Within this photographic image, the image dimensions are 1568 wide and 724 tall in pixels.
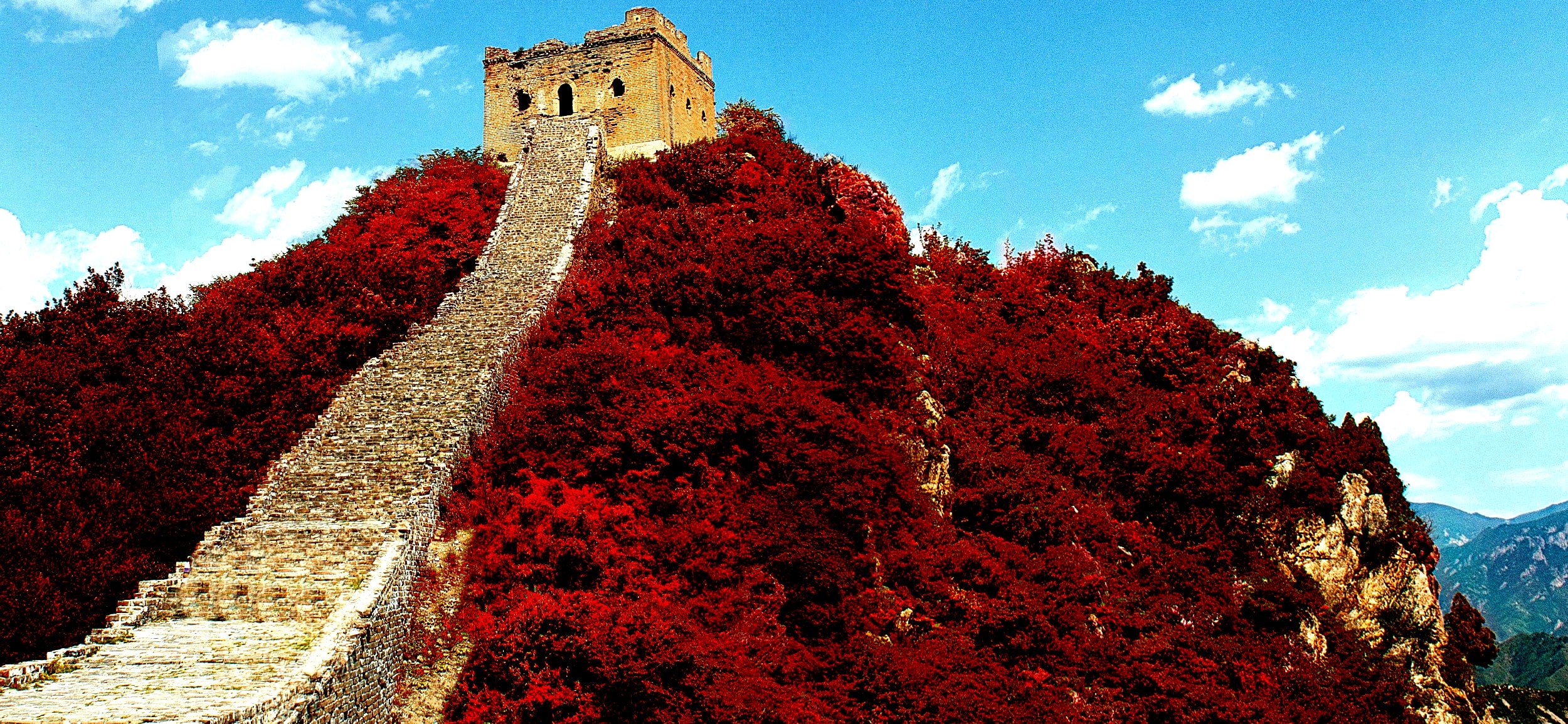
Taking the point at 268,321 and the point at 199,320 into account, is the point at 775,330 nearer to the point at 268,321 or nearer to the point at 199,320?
the point at 268,321

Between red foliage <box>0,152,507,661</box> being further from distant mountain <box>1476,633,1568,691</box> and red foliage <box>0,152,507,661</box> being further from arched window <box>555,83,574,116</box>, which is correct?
distant mountain <box>1476,633,1568,691</box>

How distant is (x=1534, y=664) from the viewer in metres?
121

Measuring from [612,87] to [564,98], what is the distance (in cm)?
190

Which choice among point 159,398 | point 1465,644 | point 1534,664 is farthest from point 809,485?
point 1534,664

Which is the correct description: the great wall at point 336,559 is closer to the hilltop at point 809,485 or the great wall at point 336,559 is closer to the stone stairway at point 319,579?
the stone stairway at point 319,579

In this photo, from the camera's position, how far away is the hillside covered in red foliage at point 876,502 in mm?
15141

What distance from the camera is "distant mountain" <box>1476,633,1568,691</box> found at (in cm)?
11438

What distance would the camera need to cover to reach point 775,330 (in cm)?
2095

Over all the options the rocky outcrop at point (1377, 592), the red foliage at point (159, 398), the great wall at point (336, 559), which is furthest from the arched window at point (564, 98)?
the rocky outcrop at point (1377, 592)

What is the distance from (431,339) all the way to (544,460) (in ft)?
19.3

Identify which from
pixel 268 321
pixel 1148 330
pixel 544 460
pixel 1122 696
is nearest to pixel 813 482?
pixel 544 460

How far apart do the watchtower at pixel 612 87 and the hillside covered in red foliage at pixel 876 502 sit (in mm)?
7015

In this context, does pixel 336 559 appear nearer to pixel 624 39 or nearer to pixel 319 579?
pixel 319 579

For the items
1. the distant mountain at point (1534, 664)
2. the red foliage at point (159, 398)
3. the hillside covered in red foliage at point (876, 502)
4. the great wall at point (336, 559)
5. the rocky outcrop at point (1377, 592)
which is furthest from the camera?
the distant mountain at point (1534, 664)
